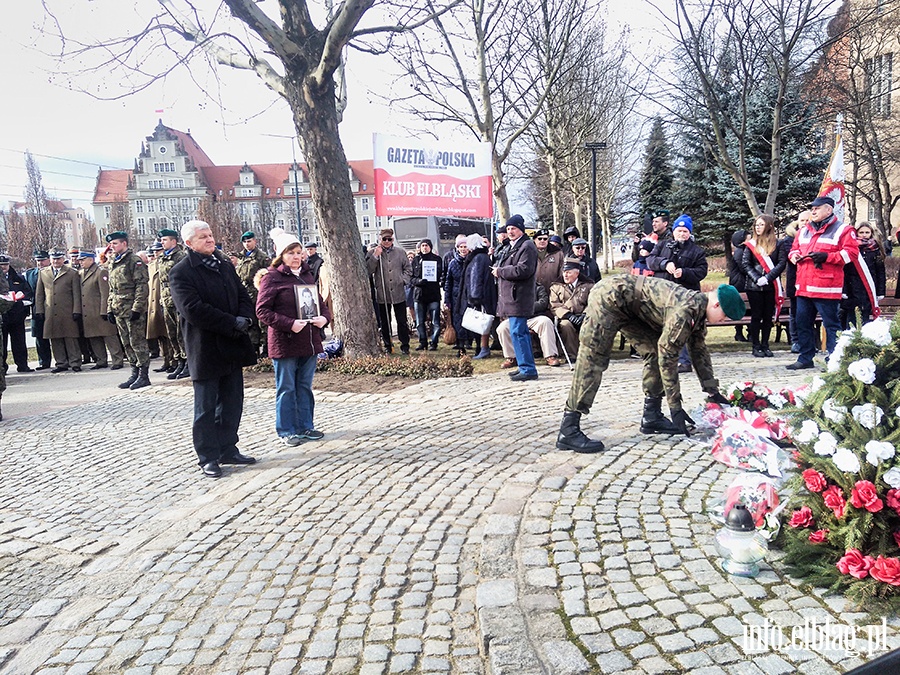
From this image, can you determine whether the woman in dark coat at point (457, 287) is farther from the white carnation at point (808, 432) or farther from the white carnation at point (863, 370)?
the white carnation at point (863, 370)

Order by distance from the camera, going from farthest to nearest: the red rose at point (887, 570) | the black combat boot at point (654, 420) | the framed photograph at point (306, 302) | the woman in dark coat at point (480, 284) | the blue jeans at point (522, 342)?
the woman in dark coat at point (480, 284) < the blue jeans at point (522, 342) < the framed photograph at point (306, 302) < the black combat boot at point (654, 420) < the red rose at point (887, 570)

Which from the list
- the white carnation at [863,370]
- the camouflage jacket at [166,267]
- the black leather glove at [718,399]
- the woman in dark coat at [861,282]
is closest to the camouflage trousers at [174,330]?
the camouflage jacket at [166,267]

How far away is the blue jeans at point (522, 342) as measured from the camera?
8906mm

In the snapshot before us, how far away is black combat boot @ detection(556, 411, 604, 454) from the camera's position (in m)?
5.60

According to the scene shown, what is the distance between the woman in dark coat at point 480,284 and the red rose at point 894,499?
8371mm

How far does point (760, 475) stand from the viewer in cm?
366

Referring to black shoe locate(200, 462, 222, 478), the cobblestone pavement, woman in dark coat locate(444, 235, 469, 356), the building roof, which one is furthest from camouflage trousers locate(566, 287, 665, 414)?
the building roof

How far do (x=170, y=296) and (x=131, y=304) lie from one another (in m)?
0.59

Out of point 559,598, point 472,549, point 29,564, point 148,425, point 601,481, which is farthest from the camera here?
point 148,425

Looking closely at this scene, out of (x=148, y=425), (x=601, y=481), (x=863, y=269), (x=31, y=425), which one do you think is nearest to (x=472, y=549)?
(x=601, y=481)

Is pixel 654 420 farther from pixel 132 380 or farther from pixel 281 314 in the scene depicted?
pixel 132 380

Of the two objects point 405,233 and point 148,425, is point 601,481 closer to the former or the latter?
point 148,425

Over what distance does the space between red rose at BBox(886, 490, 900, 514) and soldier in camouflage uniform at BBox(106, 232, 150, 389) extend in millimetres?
9966

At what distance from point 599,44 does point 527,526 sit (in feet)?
86.4
